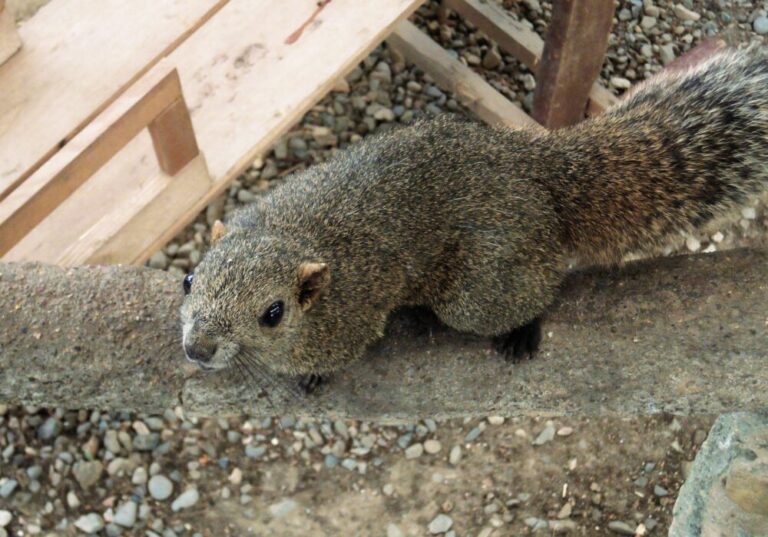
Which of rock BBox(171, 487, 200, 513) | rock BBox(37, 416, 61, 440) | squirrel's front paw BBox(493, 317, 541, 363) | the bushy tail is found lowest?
rock BBox(171, 487, 200, 513)

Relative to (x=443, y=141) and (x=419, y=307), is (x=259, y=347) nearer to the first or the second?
(x=419, y=307)

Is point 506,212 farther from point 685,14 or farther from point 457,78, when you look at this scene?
point 685,14

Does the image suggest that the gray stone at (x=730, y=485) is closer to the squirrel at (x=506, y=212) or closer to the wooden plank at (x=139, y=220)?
the squirrel at (x=506, y=212)

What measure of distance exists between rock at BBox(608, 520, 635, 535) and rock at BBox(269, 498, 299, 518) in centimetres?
137

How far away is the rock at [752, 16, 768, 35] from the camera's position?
5.85 m

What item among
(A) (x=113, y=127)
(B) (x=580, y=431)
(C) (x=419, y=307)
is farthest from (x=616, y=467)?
(A) (x=113, y=127)

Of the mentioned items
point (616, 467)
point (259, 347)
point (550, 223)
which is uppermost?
point (259, 347)

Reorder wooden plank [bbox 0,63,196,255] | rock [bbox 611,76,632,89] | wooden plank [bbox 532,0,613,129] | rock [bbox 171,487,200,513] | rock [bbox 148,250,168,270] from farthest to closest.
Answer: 1. rock [bbox 611,76,632,89]
2. rock [bbox 148,250,168,270]
3. wooden plank [bbox 532,0,613,129]
4. rock [bbox 171,487,200,513]
5. wooden plank [bbox 0,63,196,255]

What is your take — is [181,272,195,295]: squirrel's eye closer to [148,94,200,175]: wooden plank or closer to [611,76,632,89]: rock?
[148,94,200,175]: wooden plank

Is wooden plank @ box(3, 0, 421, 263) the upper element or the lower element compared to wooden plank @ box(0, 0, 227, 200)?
lower

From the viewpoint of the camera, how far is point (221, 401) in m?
2.88

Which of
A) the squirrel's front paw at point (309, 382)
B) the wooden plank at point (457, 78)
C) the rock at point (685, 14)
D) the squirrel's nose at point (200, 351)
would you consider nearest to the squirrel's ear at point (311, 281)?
the squirrel's front paw at point (309, 382)

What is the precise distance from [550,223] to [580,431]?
151 cm

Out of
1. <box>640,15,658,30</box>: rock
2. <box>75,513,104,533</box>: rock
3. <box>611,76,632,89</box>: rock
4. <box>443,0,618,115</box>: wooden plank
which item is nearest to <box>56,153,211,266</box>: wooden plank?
<box>75,513,104,533</box>: rock
